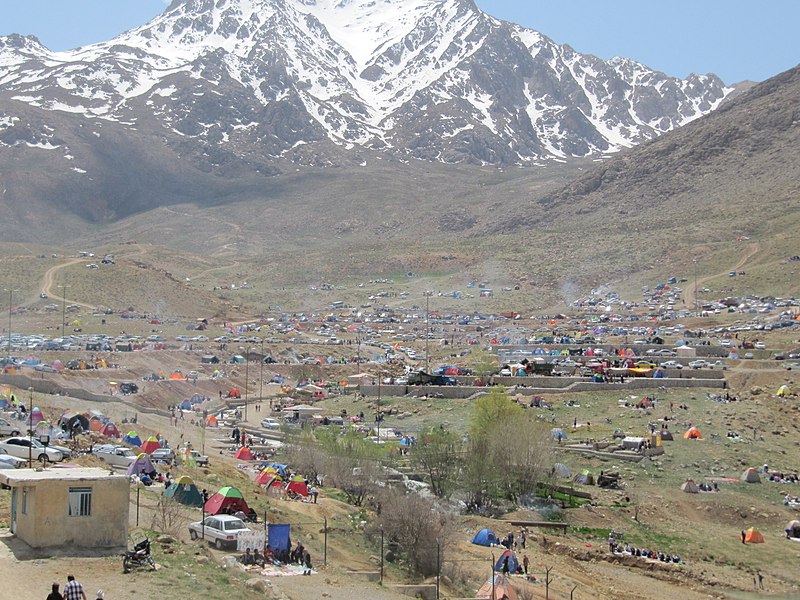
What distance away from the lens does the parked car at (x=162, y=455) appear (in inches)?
1580

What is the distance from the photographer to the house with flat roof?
77.3 feet

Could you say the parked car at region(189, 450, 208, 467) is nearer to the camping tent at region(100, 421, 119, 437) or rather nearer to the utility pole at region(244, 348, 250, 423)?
the camping tent at region(100, 421, 119, 437)

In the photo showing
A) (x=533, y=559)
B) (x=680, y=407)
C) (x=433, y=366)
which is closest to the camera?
(x=533, y=559)

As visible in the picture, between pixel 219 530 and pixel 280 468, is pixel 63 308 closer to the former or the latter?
pixel 280 468

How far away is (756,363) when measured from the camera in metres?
67.4

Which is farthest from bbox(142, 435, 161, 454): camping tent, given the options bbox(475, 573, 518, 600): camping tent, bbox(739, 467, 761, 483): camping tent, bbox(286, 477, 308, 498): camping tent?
bbox(739, 467, 761, 483): camping tent

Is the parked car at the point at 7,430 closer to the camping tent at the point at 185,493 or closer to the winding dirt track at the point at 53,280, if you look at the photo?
the camping tent at the point at 185,493

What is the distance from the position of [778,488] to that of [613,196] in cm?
A: 13234

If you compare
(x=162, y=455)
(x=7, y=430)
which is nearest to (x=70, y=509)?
(x=7, y=430)

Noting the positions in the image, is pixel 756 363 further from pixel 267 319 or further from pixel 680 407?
pixel 267 319

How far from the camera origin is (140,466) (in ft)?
117

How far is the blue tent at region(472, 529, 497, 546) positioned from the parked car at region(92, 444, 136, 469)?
1011 cm

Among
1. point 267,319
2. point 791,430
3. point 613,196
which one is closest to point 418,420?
point 791,430

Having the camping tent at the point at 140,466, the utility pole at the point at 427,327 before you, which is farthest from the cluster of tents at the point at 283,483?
the utility pole at the point at 427,327
